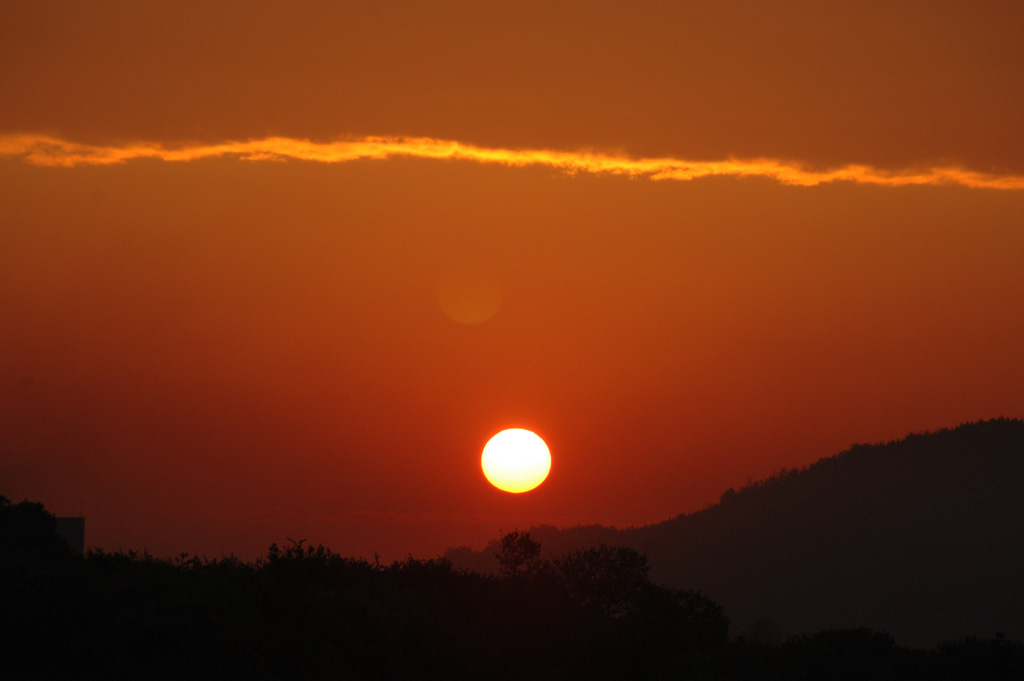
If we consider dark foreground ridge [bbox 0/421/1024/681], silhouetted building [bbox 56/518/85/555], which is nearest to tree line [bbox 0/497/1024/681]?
dark foreground ridge [bbox 0/421/1024/681]

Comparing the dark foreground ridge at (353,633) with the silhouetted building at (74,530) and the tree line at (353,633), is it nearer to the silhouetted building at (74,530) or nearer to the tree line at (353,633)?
the tree line at (353,633)

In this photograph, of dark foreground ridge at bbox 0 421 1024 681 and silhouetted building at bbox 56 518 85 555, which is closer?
dark foreground ridge at bbox 0 421 1024 681

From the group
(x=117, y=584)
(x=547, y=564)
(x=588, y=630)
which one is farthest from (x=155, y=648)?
(x=547, y=564)

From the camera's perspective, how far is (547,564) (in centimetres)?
8075

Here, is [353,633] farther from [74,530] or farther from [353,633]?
[74,530]

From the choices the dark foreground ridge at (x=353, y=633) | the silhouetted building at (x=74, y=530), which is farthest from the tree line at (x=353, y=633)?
the silhouetted building at (x=74, y=530)

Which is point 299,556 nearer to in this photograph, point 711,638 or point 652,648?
point 652,648


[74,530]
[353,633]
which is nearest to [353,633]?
[353,633]

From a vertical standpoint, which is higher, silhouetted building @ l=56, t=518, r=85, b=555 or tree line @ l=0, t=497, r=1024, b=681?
silhouetted building @ l=56, t=518, r=85, b=555

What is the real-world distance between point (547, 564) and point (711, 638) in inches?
1093

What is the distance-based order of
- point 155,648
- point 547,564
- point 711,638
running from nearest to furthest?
1. point 155,648
2. point 711,638
3. point 547,564

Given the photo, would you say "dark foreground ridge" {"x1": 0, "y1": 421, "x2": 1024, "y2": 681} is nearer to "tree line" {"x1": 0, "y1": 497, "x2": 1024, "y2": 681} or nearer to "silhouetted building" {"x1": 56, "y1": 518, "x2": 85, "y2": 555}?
"tree line" {"x1": 0, "y1": 497, "x2": 1024, "y2": 681}

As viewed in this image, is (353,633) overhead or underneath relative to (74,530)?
underneath

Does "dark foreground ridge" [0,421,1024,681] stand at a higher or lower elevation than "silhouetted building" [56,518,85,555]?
lower
